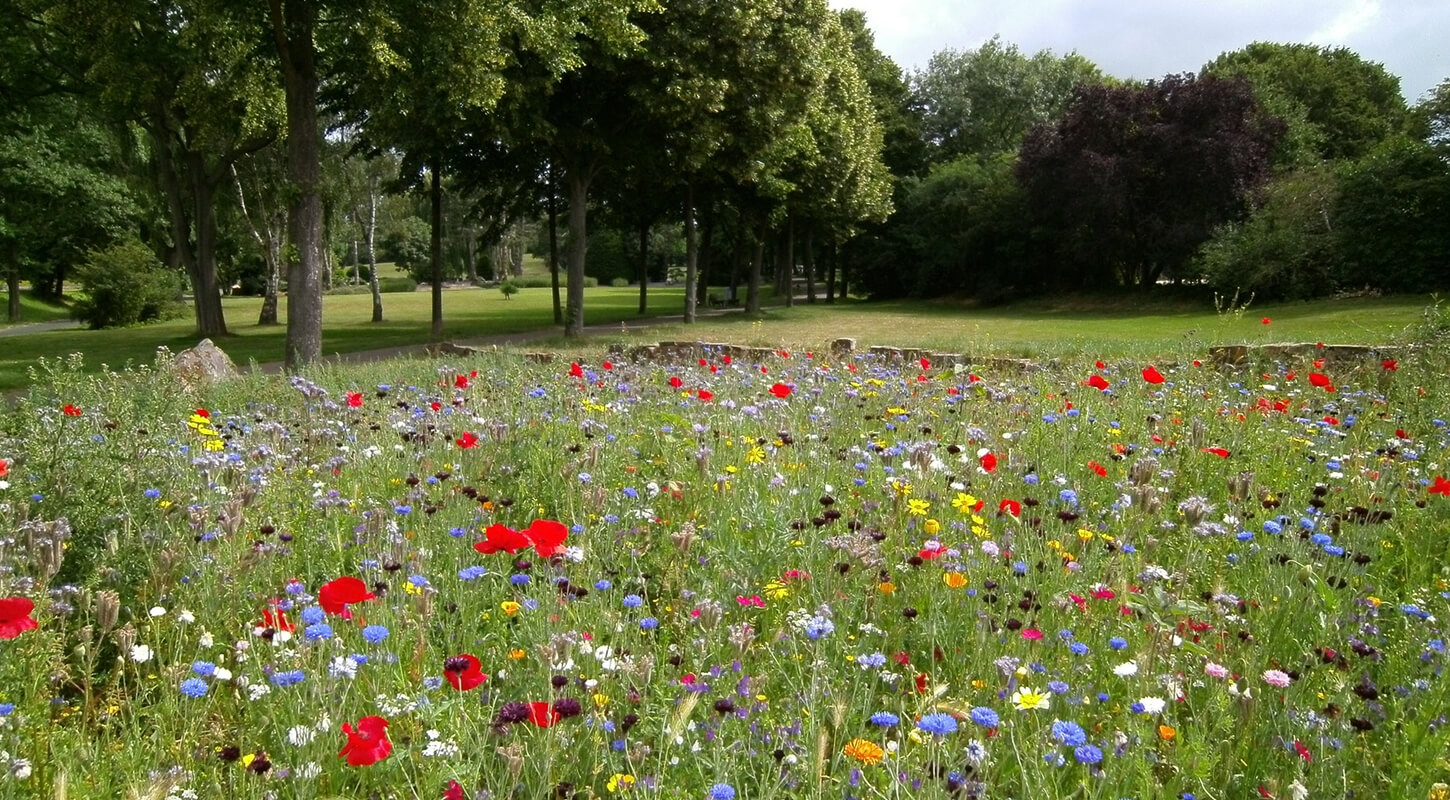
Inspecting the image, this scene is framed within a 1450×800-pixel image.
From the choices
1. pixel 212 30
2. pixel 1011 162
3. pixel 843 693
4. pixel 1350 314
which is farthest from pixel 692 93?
pixel 1011 162

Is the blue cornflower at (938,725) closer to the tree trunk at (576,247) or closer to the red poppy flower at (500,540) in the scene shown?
the red poppy flower at (500,540)

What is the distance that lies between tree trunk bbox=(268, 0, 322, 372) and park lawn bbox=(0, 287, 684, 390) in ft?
3.07

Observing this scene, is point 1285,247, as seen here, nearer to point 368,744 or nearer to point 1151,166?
point 1151,166

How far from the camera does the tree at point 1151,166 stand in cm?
3500

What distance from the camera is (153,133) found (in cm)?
2277

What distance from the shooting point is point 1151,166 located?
3656cm

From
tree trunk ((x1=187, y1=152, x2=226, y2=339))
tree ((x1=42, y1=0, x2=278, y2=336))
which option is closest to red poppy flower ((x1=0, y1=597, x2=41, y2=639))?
tree ((x1=42, y1=0, x2=278, y2=336))

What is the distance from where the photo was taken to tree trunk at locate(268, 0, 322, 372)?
552 inches

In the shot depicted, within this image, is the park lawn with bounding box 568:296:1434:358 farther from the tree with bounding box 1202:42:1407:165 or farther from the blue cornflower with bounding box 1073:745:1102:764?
the tree with bounding box 1202:42:1407:165

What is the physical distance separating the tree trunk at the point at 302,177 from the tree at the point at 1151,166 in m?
29.7

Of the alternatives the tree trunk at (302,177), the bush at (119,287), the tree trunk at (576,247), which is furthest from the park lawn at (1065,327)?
the bush at (119,287)

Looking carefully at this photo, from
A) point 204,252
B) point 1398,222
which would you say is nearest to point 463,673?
point 204,252

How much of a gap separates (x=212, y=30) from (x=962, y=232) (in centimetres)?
3582

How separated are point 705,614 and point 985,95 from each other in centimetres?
5572
